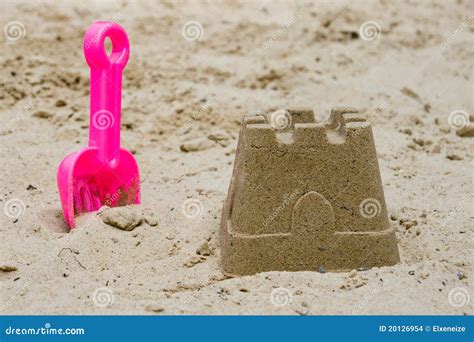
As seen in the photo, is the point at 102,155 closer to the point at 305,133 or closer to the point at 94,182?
the point at 94,182

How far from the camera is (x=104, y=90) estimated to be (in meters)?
2.43

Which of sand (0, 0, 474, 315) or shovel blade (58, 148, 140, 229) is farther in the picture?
shovel blade (58, 148, 140, 229)

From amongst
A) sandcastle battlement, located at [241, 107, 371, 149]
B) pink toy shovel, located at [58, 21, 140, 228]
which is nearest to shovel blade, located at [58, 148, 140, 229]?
pink toy shovel, located at [58, 21, 140, 228]

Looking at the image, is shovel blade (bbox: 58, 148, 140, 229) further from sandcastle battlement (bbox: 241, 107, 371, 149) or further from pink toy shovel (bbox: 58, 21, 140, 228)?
sandcastle battlement (bbox: 241, 107, 371, 149)

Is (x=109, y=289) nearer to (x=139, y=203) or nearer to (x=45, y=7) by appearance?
(x=139, y=203)

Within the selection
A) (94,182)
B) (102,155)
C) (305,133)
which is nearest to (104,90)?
(102,155)

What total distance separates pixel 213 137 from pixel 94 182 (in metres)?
0.75

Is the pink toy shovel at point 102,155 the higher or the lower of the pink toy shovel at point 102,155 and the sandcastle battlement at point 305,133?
the higher

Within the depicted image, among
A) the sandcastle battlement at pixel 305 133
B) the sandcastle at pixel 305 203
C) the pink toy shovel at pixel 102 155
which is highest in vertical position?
the pink toy shovel at pixel 102 155

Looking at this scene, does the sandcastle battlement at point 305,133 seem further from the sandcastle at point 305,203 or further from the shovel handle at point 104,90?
the shovel handle at point 104,90

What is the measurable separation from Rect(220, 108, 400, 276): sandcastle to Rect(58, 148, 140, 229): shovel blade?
53 cm

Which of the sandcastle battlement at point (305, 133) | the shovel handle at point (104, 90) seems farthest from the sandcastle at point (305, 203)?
the shovel handle at point (104, 90)

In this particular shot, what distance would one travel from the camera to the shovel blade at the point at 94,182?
2.39 m

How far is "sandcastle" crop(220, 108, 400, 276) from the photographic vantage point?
2098 millimetres
